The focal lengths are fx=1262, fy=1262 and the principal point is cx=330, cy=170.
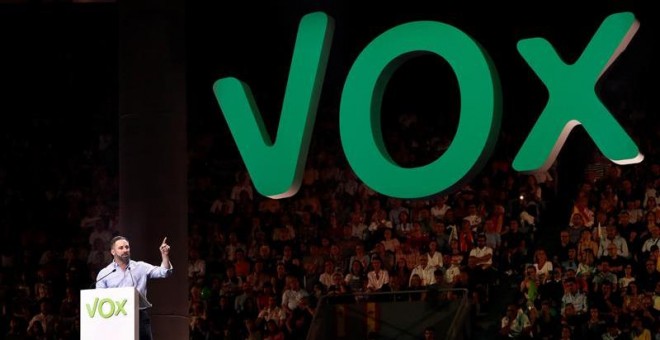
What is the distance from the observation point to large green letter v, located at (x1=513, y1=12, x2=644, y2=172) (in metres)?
12.0

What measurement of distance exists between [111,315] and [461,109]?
5.53 m

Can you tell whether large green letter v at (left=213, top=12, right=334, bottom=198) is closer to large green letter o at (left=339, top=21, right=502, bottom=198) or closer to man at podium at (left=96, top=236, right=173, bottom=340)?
large green letter o at (left=339, top=21, right=502, bottom=198)

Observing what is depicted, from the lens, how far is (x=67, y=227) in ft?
56.6

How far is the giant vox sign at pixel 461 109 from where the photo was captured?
12141mm

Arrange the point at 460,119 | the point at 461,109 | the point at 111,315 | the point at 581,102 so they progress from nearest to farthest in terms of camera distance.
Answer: the point at 111,315
the point at 581,102
the point at 461,109
the point at 460,119

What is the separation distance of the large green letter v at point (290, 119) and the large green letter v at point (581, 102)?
219cm

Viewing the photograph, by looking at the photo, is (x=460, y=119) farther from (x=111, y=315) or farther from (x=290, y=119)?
(x=111, y=315)

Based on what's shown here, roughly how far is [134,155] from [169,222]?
0.75 metres

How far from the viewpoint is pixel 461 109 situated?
41.2ft

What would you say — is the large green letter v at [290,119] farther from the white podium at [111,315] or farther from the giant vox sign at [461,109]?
the white podium at [111,315]

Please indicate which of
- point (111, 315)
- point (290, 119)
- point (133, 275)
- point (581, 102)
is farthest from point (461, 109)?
point (111, 315)

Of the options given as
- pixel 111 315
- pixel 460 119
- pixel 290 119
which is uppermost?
pixel 290 119

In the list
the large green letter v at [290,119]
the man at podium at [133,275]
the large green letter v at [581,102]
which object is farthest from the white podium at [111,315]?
the large green letter v at [581,102]

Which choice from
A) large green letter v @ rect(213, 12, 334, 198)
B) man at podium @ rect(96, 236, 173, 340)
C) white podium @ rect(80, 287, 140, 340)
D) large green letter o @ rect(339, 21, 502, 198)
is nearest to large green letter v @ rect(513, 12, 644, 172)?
large green letter o @ rect(339, 21, 502, 198)
